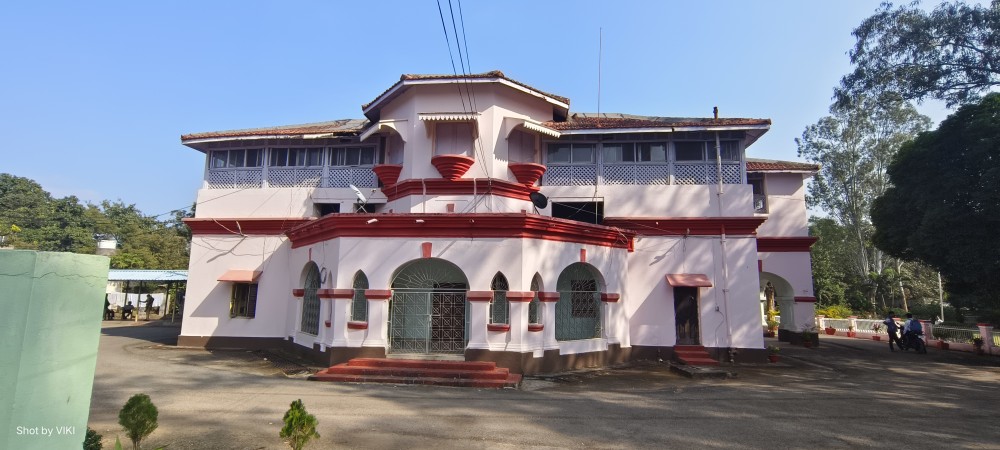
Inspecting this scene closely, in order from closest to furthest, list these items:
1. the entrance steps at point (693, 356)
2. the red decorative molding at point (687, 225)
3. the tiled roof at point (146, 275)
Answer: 1. the entrance steps at point (693, 356)
2. the red decorative molding at point (687, 225)
3. the tiled roof at point (146, 275)

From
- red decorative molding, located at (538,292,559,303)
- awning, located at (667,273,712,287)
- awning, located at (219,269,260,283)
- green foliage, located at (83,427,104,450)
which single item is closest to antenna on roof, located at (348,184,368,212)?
awning, located at (219,269,260,283)

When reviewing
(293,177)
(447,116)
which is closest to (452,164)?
(447,116)

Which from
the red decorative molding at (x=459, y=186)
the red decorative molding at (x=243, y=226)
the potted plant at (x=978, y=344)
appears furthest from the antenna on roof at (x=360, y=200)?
the potted plant at (x=978, y=344)

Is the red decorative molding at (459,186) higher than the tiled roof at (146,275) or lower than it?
higher

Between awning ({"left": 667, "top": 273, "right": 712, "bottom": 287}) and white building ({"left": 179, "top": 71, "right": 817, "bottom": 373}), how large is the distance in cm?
7

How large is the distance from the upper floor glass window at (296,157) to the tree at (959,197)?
60.0 feet

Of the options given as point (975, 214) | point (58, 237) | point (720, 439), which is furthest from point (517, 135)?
point (58, 237)

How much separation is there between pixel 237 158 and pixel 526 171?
972 centimetres

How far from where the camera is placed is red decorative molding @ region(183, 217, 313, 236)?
15.6 metres

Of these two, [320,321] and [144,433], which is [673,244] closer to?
[320,321]

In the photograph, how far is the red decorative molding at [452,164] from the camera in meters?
13.5

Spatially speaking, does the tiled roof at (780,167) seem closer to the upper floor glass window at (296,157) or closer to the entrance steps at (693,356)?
the entrance steps at (693,356)

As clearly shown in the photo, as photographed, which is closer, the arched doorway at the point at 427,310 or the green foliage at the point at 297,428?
the green foliage at the point at 297,428

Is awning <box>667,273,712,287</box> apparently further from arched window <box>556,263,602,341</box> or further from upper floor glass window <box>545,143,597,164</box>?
upper floor glass window <box>545,143,597,164</box>
